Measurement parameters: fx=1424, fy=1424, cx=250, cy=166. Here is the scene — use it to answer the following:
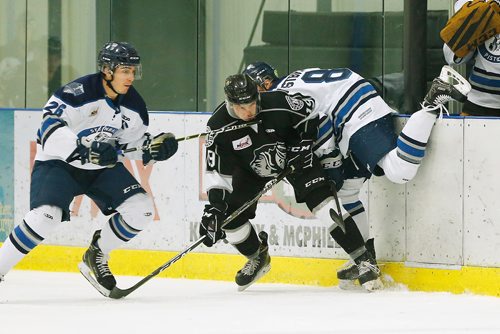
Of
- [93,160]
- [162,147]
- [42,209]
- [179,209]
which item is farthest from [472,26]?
[42,209]

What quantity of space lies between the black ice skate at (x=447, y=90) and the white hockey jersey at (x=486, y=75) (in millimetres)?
440

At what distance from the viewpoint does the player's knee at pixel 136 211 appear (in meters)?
6.25

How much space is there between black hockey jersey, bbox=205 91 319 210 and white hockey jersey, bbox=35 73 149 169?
344 millimetres

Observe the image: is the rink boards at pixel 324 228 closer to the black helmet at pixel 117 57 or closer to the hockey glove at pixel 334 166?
the hockey glove at pixel 334 166

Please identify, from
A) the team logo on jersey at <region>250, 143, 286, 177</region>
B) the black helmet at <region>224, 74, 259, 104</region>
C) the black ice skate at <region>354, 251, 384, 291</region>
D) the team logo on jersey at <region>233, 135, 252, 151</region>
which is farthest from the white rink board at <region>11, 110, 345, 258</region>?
the black helmet at <region>224, 74, 259, 104</region>

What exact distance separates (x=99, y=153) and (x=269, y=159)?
791 mm

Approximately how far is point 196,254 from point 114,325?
1.69m

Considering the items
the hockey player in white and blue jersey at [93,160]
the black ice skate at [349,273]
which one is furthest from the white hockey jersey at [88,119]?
the black ice skate at [349,273]

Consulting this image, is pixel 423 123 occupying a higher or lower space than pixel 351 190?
higher

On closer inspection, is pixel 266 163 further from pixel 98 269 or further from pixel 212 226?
pixel 98 269

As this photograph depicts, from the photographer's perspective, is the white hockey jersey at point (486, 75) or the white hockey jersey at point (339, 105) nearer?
the white hockey jersey at point (339, 105)

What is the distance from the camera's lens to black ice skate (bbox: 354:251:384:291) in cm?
612

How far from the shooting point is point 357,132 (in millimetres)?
6254

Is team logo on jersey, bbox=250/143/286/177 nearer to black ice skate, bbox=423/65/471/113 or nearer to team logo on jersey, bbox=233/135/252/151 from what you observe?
team logo on jersey, bbox=233/135/252/151
